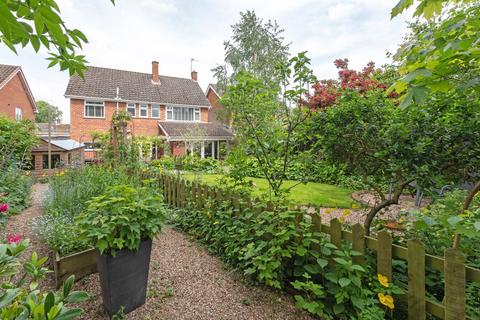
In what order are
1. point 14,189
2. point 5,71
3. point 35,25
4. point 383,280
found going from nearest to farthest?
point 35,25 → point 383,280 → point 14,189 → point 5,71

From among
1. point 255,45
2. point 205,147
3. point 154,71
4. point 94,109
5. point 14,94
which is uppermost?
point 255,45

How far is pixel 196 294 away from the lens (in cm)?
249

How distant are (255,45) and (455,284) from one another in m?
19.2

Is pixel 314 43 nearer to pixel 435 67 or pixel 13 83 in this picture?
pixel 435 67

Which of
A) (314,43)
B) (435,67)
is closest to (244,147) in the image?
(435,67)

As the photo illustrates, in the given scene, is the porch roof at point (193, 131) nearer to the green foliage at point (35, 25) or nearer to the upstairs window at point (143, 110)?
the upstairs window at point (143, 110)

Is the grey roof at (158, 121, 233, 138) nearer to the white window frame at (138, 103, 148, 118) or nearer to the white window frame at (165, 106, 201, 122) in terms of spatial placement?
the white window frame at (165, 106, 201, 122)

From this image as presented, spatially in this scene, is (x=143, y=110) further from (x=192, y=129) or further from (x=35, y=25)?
(x=35, y=25)

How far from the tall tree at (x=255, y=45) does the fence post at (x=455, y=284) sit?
1759 centimetres

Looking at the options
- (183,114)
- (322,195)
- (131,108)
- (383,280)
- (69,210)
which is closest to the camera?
(383,280)

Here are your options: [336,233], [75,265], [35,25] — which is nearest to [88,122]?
[75,265]

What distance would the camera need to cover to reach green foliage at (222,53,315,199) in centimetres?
289

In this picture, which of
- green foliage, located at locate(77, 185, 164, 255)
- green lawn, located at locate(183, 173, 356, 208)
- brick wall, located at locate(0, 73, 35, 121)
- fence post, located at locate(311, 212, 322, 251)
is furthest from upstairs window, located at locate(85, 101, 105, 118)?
fence post, located at locate(311, 212, 322, 251)

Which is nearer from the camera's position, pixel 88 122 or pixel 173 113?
pixel 88 122
